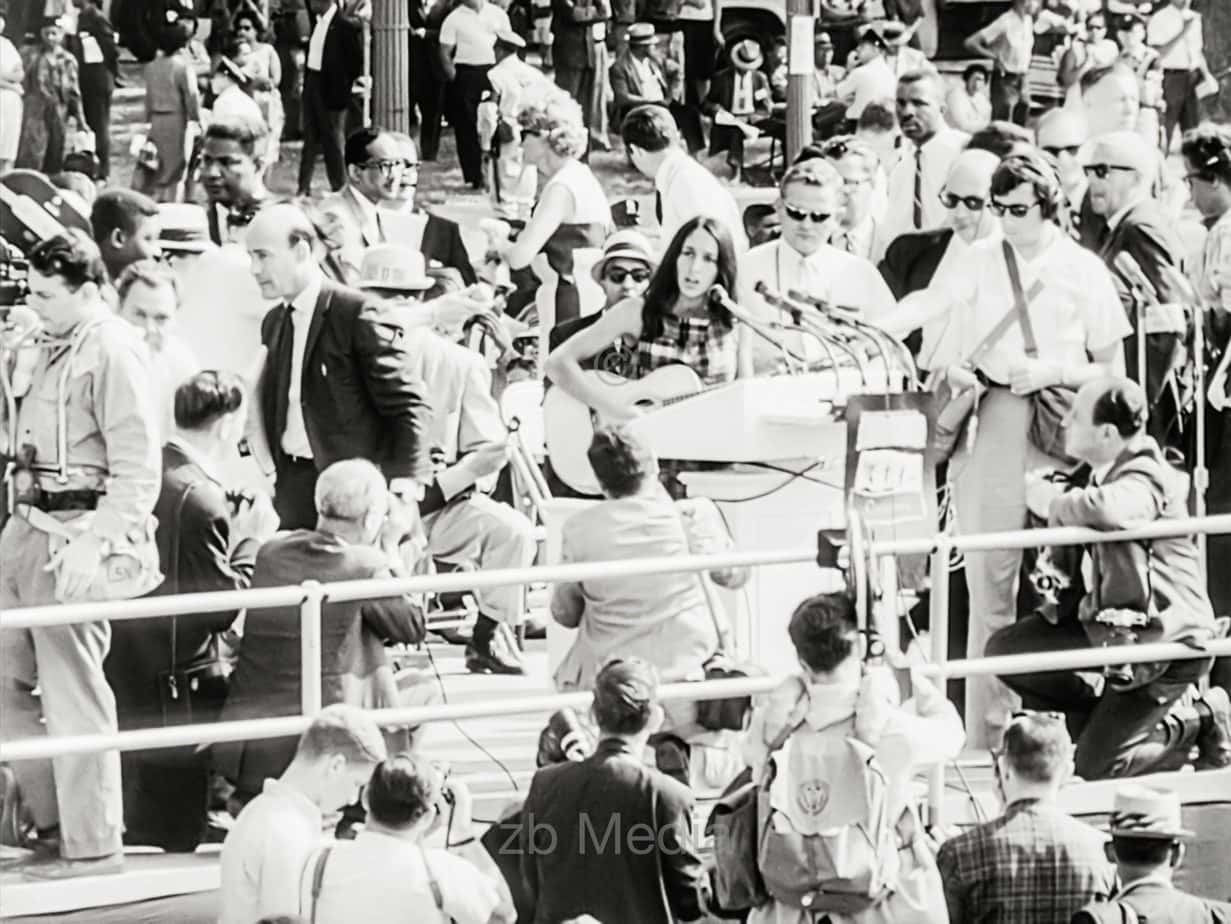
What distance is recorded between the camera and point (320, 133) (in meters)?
21.5

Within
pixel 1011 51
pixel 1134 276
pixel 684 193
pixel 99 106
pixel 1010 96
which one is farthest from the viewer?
pixel 1011 51

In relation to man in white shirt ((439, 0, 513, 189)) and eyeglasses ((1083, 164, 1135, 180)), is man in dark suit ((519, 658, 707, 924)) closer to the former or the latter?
eyeglasses ((1083, 164, 1135, 180))

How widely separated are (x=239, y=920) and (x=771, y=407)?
2.71 metres

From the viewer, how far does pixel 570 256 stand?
1279 centimetres

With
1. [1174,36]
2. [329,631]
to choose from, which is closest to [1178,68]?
[1174,36]

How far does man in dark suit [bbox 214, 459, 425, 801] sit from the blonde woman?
3.98 meters

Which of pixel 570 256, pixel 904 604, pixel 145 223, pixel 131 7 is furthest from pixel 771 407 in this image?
pixel 131 7

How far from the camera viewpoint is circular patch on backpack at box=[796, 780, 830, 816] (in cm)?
728

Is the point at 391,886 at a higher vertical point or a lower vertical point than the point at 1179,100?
lower

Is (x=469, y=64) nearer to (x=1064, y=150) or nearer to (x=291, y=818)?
(x=1064, y=150)

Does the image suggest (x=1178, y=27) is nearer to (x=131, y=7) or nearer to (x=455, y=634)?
(x=131, y=7)

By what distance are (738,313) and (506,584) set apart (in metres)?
→ 1.43

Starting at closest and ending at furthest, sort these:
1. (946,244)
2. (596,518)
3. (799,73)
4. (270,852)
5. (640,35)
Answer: (270,852) → (596,518) → (946,244) → (799,73) → (640,35)

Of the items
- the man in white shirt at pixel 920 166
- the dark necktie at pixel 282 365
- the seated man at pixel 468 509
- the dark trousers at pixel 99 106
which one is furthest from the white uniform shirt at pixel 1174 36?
the dark necktie at pixel 282 365
